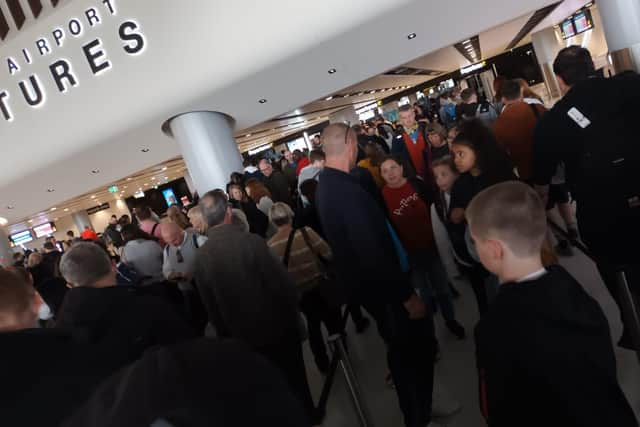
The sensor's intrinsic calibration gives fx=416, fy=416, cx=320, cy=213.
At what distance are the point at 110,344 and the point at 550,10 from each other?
16224 millimetres

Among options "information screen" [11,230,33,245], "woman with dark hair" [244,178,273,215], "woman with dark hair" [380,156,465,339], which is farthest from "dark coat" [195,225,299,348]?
"information screen" [11,230,33,245]

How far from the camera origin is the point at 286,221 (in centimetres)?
347

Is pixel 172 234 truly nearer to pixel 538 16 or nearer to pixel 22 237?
pixel 538 16

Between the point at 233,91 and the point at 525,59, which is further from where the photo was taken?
the point at 525,59

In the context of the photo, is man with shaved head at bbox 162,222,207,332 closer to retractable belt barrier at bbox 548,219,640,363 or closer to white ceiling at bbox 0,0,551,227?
retractable belt barrier at bbox 548,219,640,363

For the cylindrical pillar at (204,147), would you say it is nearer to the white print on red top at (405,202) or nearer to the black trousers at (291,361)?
the white print on red top at (405,202)

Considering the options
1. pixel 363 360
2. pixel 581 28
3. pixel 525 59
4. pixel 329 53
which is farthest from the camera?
pixel 525 59

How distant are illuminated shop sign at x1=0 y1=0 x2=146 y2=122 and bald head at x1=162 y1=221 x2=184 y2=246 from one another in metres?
5.08

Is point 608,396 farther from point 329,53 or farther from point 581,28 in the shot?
point 581,28

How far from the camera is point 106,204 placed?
1194 inches

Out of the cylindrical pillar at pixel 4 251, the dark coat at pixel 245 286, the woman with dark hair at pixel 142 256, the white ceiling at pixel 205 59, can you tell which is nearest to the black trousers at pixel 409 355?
the dark coat at pixel 245 286

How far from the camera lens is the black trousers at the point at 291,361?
2.79 metres

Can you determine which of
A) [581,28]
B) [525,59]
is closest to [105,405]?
[581,28]

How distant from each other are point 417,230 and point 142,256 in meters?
2.75
